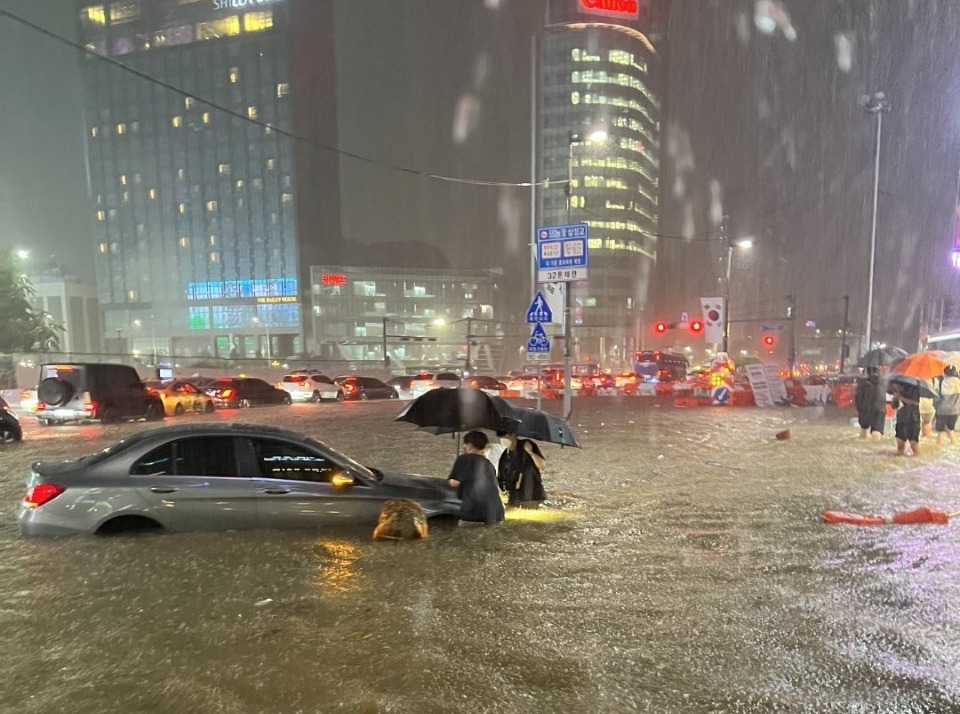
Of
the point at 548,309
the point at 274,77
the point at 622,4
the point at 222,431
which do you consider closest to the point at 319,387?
the point at 548,309

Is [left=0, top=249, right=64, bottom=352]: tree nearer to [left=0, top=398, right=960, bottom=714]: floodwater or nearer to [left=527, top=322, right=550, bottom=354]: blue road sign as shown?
[left=527, top=322, right=550, bottom=354]: blue road sign

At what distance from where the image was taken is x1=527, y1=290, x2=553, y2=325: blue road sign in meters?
12.7

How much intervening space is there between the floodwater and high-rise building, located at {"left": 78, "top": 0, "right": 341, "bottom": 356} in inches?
3398

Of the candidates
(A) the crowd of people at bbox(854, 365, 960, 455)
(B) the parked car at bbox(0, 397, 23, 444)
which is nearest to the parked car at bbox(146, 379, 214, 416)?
(B) the parked car at bbox(0, 397, 23, 444)

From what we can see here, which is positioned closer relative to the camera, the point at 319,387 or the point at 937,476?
the point at 937,476

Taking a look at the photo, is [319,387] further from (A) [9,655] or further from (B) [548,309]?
(A) [9,655]

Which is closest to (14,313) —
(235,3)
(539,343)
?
(539,343)

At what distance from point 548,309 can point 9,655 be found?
10609mm

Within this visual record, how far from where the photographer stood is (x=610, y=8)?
10775cm

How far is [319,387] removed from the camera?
1217 inches

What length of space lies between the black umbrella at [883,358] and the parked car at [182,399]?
2081cm

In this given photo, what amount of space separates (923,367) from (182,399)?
21.9 m

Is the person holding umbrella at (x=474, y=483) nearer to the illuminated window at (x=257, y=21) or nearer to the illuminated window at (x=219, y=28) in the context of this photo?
the illuminated window at (x=257, y=21)

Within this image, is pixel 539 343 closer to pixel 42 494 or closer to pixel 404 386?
pixel 42 494
